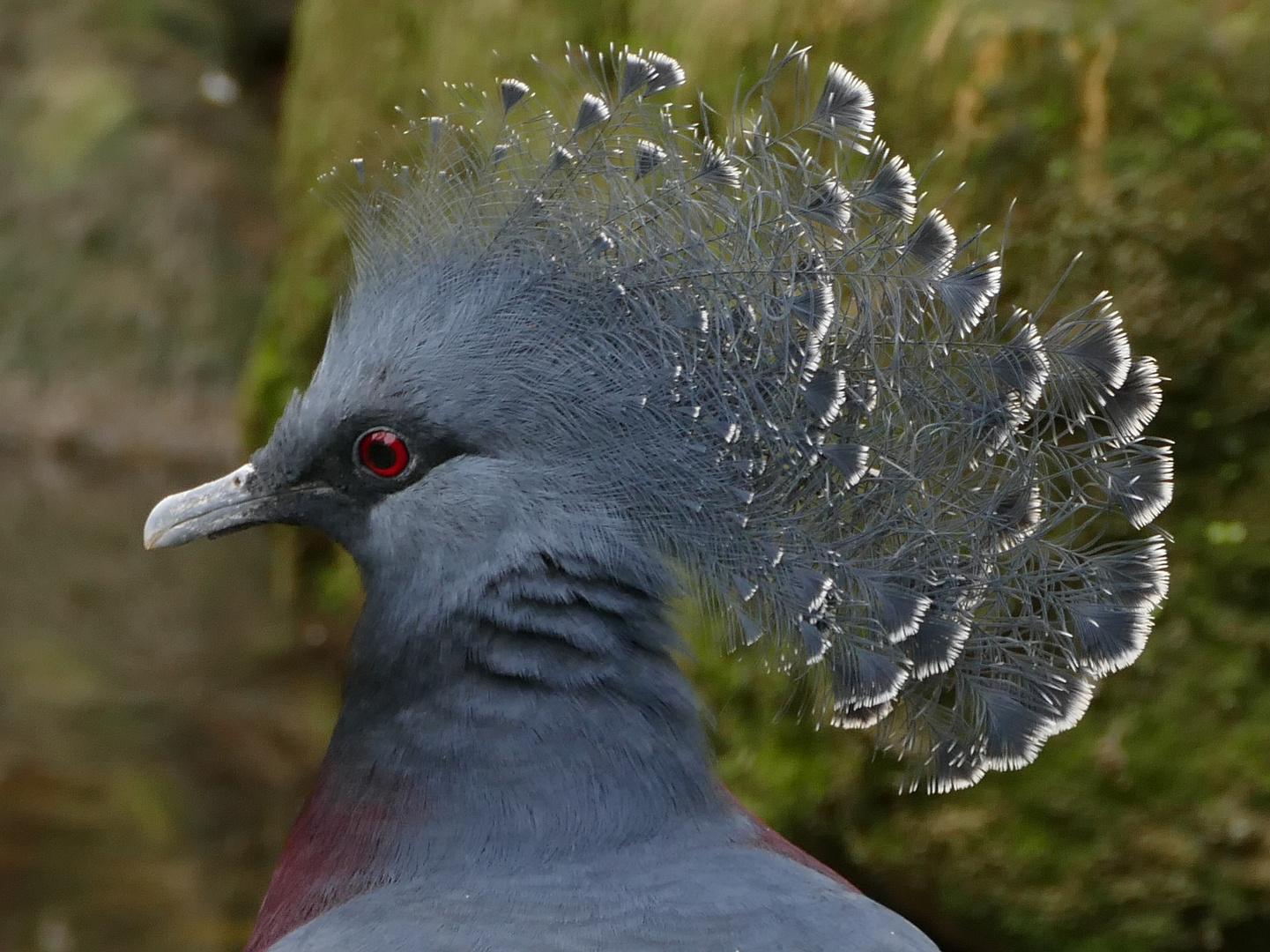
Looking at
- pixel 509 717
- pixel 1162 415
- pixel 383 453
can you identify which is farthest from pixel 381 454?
pixel 1162 415

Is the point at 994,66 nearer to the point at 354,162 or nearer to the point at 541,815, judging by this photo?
the point at 354,162

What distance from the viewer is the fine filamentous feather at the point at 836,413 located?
7.00 ft

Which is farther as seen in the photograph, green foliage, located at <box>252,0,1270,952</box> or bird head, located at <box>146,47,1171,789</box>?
green foliage, located at <box>252,0,1270,952</box>

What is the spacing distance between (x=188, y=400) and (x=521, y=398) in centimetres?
907

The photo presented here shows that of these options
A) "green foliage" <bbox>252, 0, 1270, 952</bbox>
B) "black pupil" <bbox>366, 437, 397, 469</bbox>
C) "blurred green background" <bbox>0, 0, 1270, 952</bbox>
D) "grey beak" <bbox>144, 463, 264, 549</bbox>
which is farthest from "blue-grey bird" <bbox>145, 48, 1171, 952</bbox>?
"green foliage" <bbox>252, 0, 1270, 952</bbox>

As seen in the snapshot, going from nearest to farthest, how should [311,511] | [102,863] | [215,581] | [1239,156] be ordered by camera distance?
[311,511] < [1239,156] < [102,863] < [215,581]

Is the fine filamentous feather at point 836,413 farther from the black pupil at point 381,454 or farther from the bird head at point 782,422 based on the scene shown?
the black pupil at point 381,454

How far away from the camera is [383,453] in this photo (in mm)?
2264

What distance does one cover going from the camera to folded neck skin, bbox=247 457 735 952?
81.4 inches

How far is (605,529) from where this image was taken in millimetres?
2125

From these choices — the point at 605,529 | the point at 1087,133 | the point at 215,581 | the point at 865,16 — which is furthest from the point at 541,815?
the point at 215,581

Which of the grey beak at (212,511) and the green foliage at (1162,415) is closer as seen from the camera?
the grey beak at (212,511)

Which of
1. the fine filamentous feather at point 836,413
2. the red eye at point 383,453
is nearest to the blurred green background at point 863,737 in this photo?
the fine filamentous feather at point 836,413

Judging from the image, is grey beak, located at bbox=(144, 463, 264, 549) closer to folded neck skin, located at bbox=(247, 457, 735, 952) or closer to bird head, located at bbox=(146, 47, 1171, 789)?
bird head, located at bbox=(146, 47, 1171, 789)
